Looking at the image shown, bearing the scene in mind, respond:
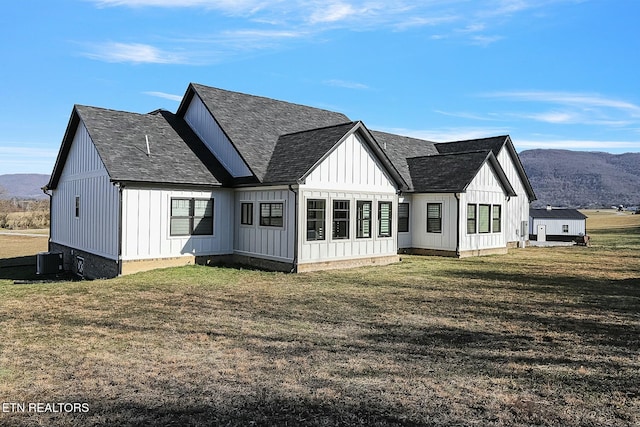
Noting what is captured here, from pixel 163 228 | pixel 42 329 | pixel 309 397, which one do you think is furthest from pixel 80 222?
pixel 309 397

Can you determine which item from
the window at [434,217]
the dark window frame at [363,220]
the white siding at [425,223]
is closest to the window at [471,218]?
the white siding at [425,223]

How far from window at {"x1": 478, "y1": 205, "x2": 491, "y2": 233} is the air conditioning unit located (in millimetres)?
19412

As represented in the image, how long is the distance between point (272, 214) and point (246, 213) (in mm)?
1601

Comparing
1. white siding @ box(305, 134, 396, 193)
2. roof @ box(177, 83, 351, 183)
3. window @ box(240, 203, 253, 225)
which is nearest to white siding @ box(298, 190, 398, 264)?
white siding @ box(305, 134, 396, 193)

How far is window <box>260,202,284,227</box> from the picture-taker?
56.9 ft

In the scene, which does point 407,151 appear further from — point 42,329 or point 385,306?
point 42,329

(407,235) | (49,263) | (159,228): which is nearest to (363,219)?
(407,235)

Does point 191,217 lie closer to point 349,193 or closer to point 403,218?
point 349,193

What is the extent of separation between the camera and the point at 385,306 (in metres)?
11.3

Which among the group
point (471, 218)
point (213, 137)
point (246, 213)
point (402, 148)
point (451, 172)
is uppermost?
point (402, 148)

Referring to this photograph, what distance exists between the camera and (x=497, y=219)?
24828 millimetres

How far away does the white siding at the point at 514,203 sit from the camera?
27642 millimetres

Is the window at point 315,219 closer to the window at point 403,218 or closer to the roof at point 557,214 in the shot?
the window at point 403,218

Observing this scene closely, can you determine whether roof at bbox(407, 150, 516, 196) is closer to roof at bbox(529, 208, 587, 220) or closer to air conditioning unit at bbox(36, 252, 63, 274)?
air conditioning unit at bbox(36, 252, 63, 274)
